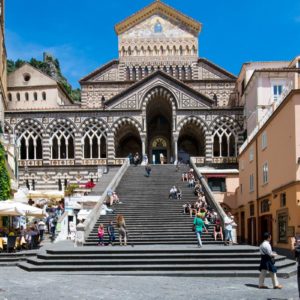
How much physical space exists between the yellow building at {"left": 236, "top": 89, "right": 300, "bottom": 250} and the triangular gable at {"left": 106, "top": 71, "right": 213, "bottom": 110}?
53.2 ft

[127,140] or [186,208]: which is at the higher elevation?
[127,140]

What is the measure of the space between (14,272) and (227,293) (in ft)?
28.7

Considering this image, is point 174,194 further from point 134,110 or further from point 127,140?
point 127,140

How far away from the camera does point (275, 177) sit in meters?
32.0

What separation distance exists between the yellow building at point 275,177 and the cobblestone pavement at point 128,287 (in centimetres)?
843

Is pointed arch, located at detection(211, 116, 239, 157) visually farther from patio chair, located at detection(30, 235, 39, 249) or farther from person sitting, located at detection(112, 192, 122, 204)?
patio chair, located at detection(30, 235, 39, 249)

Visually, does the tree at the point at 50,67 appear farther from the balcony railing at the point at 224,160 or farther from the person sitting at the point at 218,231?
the person sitting at the point at 218,231

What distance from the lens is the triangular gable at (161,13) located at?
6569 centimetres

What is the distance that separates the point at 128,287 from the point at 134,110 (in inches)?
1652

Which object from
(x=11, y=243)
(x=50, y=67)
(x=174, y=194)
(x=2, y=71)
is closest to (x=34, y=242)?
(x=11, y=243)

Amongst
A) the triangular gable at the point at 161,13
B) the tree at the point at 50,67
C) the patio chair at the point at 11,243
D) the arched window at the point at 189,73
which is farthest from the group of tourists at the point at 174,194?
the tree at the point at 50,67

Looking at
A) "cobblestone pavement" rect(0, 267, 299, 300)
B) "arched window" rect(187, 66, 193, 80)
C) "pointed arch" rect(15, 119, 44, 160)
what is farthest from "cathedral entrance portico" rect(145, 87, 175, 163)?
"cobblestone pavement" rect(0, 267, 299, 300)

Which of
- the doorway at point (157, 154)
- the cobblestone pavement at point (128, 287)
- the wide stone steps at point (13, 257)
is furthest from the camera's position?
the doorway at point (157, 154)

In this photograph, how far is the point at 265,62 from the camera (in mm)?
57375
